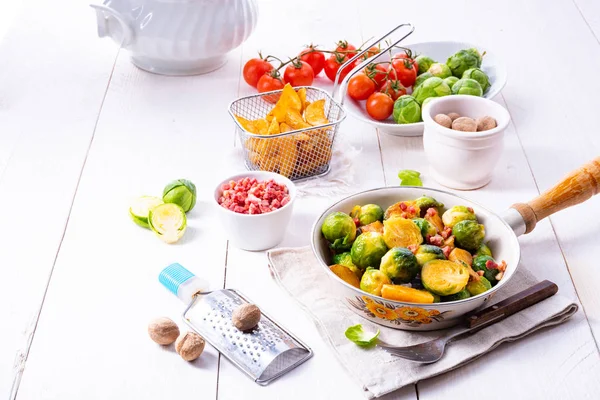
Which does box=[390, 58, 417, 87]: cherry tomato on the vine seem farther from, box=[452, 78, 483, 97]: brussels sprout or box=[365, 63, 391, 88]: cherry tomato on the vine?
box=[452, 78, 483, 97]: brussels sprout

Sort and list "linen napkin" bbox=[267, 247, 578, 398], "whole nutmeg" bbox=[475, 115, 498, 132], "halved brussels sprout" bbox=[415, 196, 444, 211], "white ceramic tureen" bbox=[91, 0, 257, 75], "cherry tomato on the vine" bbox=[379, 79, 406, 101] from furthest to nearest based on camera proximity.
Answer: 1. "white ceramic tureen" bbox=[91, 0, 257, 75]
2. "cherry tomato on the vine" bbox=[379, 79, 406, 101]
3. "whole nutmeg" bbox=[475, 115, 498, 132]
4. "halved brussels sprout" bbox=[415, 196, 444, 211]
5. "linen napkin" bbox=[267, 247, 578, 398]

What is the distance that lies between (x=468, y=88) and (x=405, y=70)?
10.1 inches

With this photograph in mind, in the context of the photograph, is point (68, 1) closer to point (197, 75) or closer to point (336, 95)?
point (197, 75)

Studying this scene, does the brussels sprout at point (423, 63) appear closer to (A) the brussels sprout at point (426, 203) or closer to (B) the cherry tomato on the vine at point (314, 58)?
(B) the cherry tomato on the vine at point (314, 58)

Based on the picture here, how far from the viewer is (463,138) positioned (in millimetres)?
2271

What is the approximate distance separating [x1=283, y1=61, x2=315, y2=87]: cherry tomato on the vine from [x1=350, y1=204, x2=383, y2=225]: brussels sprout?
3.12 feet

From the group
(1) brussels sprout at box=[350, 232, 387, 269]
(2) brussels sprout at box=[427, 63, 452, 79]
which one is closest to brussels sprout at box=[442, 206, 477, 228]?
(1) brussels sprout at box=[350, 232, 387, 269]

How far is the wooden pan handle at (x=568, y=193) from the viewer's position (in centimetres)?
208

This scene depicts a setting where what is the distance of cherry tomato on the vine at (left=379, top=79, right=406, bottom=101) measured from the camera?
8.78ft

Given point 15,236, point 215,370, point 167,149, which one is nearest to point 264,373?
point 215,370

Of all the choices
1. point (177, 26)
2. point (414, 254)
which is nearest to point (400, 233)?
point (414, 254)

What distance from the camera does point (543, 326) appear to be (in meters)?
1.82

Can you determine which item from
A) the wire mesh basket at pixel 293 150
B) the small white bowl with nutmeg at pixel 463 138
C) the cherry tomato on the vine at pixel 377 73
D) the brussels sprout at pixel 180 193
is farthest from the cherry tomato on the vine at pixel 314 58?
the brussels sprout at pixel 180 193

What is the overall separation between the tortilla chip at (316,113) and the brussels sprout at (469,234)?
63 centimetres
